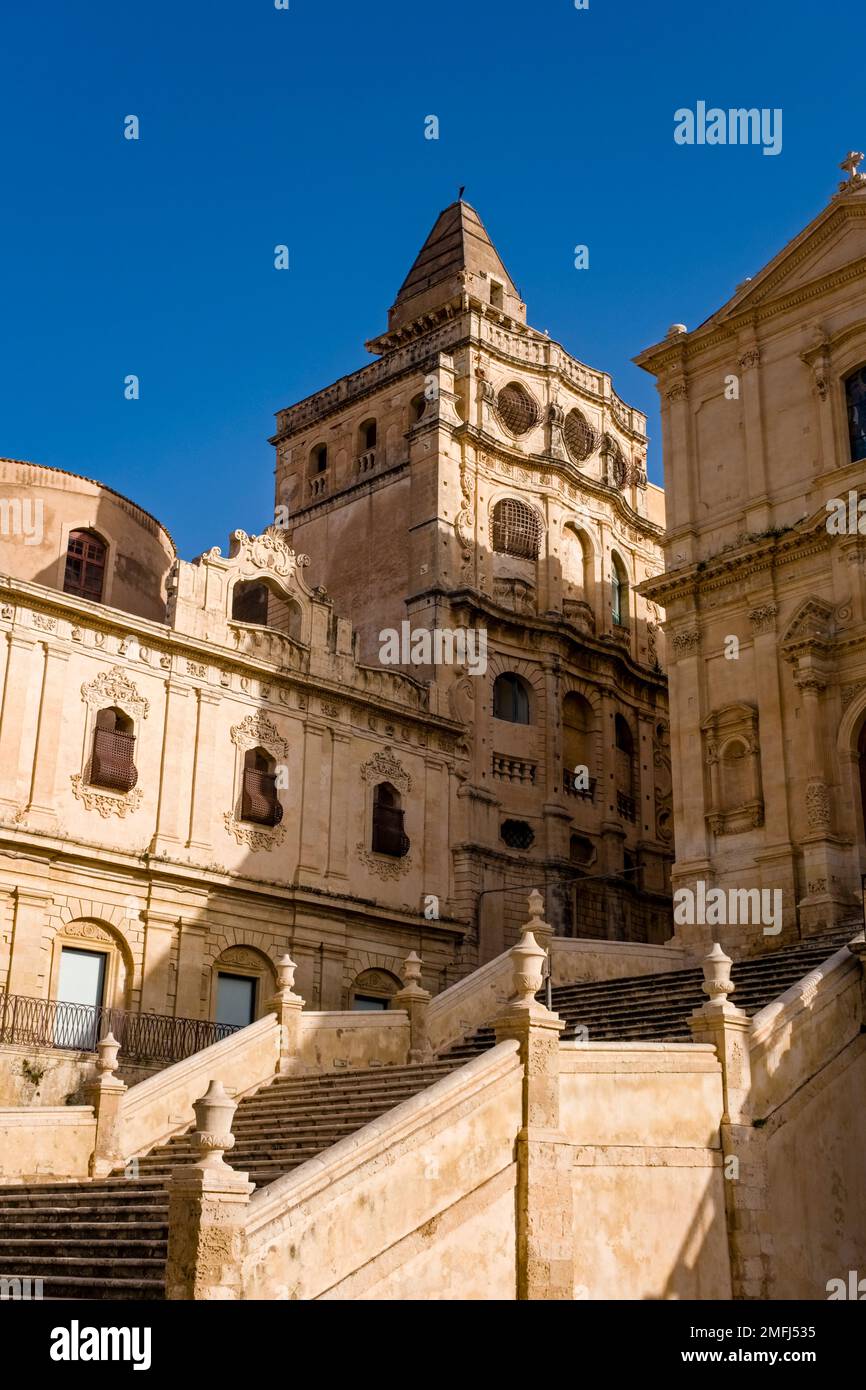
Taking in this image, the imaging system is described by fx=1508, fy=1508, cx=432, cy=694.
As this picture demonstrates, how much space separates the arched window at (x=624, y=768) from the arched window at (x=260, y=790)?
11.5 metres

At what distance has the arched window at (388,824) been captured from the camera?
3275cm

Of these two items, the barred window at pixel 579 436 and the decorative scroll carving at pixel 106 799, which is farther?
the barred window at pixel 579 436

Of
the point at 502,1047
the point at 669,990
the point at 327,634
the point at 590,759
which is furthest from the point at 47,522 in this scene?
the point at 502,1047

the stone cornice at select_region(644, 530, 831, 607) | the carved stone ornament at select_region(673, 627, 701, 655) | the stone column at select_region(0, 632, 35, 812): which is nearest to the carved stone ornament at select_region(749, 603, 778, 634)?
the stone cornice at select_region(644, 530, 831, 607)

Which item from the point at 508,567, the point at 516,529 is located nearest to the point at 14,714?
the point at 508,567

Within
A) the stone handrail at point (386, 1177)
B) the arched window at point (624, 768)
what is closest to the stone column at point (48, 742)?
the stone handrail at point (386, 1177)

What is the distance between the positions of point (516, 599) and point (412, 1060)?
18.5m

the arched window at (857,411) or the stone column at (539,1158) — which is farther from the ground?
the arched window at (857,411)

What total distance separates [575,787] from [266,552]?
34.9 ft

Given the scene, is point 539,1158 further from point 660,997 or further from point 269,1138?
point 660,997

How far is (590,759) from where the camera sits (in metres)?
39.4

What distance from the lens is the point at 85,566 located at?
109 feet

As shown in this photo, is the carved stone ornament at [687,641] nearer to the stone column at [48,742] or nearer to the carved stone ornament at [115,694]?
Answer: the carved stone ornament at [115,694]
